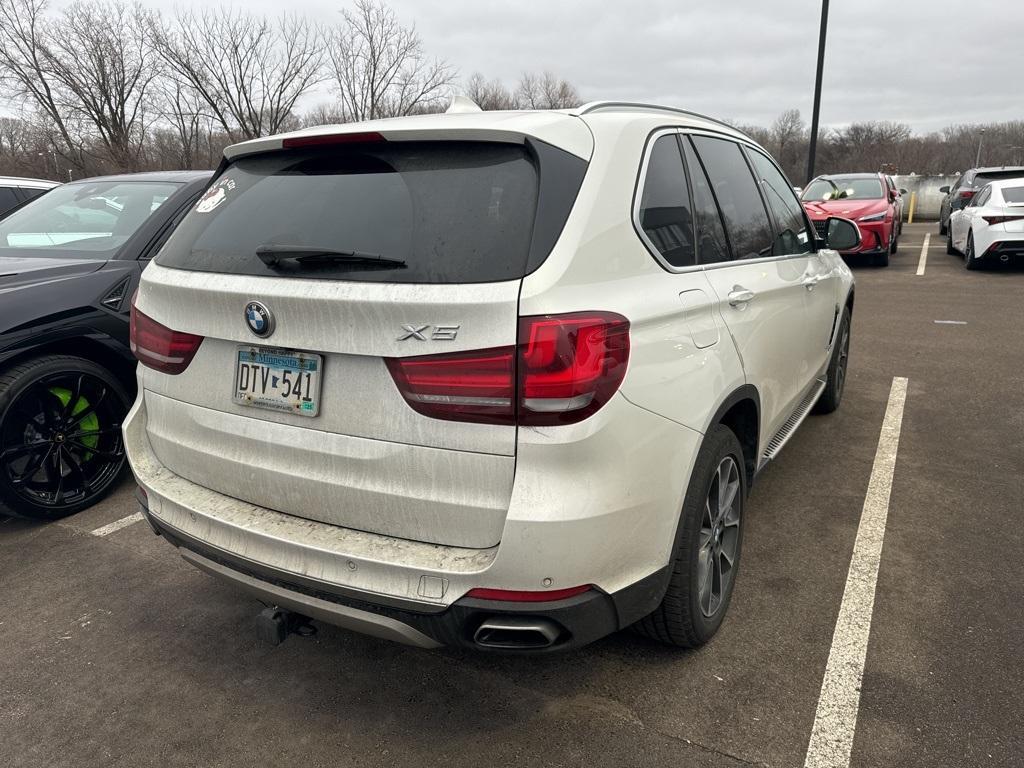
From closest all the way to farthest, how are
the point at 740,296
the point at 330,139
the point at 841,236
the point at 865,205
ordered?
the point at 330,139
the point at 740,296
the point at 841,236
the point at 865,205

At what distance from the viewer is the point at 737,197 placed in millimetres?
3049

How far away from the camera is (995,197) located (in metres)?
11.5

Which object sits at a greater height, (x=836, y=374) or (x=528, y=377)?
(x=528, y=377)

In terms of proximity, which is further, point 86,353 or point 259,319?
point 86,353

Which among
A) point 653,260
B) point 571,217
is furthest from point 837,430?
point 571,217

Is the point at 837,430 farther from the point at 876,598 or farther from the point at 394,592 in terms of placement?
the point at 394,592

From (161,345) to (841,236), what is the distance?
370 cm

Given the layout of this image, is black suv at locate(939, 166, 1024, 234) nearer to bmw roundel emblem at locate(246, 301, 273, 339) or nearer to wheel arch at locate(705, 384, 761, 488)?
wheel arch at locate(705, 384, 761, 488)

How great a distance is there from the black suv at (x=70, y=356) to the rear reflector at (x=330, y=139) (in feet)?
6.87

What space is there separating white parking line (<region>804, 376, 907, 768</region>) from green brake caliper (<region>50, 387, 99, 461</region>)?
3.67 meters

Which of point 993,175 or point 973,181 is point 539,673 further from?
point 993,175

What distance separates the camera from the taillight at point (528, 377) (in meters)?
1.75

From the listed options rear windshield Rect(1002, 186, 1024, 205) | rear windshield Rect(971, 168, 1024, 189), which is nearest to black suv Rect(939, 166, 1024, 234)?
rear windshield Rect(971, 168, 1024, 189)

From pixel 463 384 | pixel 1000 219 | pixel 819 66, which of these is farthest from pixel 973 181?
pixel 463 384
